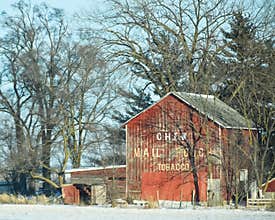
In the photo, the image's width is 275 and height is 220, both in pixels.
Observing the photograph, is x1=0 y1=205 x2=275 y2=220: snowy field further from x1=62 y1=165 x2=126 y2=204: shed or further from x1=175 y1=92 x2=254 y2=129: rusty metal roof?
x1=175 y1=92 x2=254 y2=129: rusty metal roof

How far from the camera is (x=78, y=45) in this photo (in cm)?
5234

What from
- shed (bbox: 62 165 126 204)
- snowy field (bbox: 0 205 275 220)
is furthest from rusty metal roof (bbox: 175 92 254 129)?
snowy field (bbox: 0 205 275 220)

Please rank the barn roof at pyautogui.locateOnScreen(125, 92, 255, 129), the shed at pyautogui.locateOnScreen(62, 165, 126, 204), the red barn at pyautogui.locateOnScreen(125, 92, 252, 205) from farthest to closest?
the shed at pyautogui.locateOnScreen(62, 165, 126, 204) → the barn roof at pyautogui.locateOnScreen(125, 92, 255, 129) → the red barn at pyautogui.locateOnScreen(125, 92, 252, 205)

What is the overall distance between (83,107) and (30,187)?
8826 millimetres

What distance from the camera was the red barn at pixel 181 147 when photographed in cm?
3731

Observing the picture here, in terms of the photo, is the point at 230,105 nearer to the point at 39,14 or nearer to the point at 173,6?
the point at 173,6

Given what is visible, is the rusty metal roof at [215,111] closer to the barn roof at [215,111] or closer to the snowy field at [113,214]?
the barn roof at [215,111]

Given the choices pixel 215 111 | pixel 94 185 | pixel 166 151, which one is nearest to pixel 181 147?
pixel 166 151

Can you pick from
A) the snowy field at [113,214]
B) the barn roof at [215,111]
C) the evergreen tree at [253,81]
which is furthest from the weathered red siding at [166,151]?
the snowy field at [113,214]

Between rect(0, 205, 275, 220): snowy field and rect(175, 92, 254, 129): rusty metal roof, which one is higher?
rect(175, 92, 254, 129): rusty metal roof

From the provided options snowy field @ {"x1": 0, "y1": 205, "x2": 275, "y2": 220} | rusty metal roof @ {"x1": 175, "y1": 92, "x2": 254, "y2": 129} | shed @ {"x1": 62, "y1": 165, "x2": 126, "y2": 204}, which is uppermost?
rusty metal roof @ {"x1": 175, "y1": 92, "x2": 254, "y2": 129}

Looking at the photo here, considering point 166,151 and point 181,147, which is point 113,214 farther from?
point 166,151

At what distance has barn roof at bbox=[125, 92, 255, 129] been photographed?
3762cm

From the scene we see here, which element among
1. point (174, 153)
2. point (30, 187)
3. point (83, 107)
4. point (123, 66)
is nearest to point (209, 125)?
point (174, 153)
